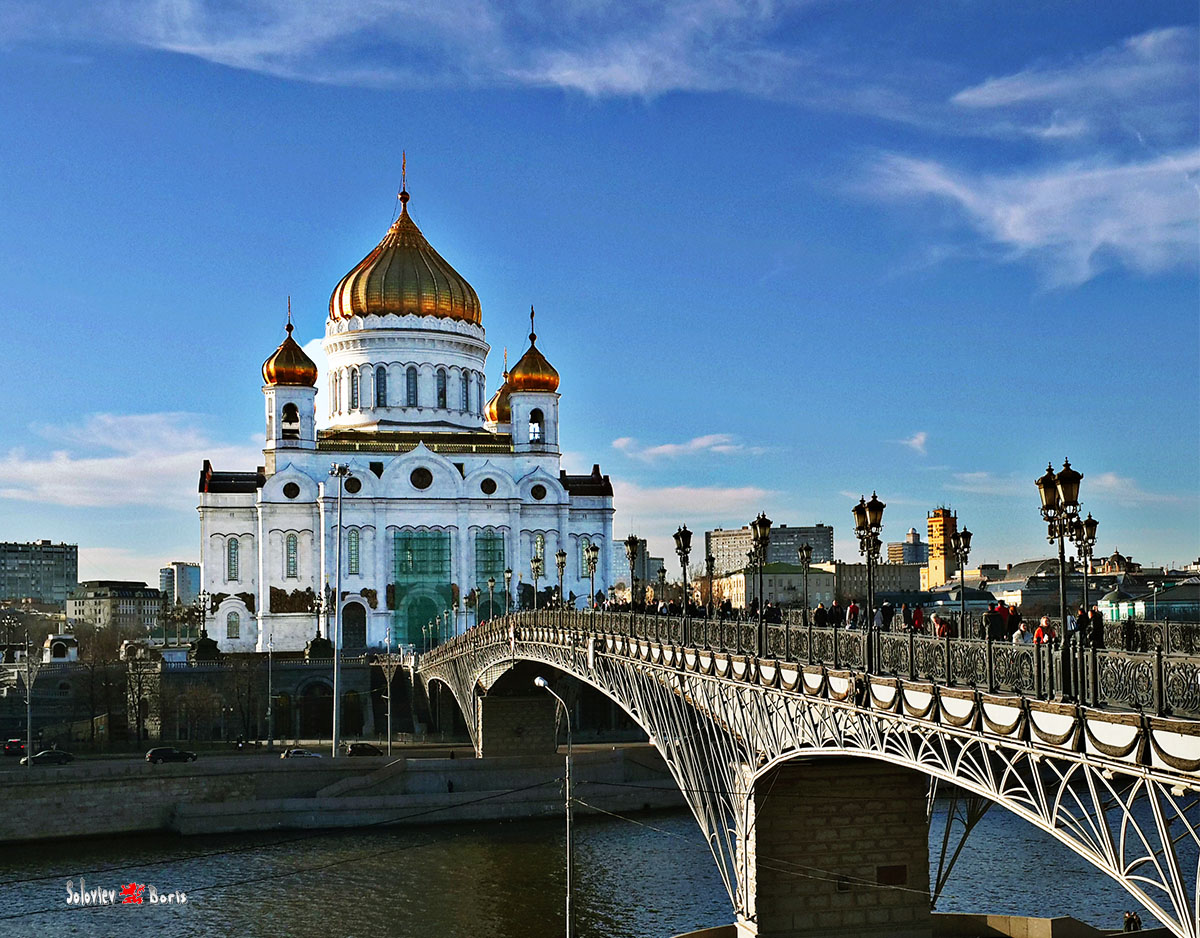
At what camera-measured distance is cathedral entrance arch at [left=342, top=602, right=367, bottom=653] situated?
6894cm

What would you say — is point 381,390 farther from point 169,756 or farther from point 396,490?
point 169,756

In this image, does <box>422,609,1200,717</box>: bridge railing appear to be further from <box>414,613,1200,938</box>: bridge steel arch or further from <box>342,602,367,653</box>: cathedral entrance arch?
<box>342,602,367,653</box>: cathedral entrance arch

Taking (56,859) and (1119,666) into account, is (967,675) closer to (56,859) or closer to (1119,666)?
(1119,666)

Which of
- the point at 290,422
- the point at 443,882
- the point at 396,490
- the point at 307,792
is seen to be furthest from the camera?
the point at 290,422

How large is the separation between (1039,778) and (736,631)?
9328 mm

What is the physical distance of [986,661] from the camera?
13.1m

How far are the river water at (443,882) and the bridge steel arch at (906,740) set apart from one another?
2.89 metres

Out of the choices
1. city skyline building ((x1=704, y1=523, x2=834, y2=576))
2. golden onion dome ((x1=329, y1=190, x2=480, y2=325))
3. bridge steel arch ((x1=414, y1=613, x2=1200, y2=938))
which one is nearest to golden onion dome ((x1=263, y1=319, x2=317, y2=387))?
golden onion dome ((x1=329, y1=190, x2=480, y2=325))

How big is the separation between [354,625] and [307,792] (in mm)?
27375

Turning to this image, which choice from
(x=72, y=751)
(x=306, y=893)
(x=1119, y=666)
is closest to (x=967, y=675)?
(x=1119, y=666)

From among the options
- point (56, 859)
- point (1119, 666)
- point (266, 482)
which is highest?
point (266, 482)

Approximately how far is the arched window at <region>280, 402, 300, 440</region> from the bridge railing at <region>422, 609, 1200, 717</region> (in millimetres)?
49834

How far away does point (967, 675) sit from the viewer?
13.5 metres

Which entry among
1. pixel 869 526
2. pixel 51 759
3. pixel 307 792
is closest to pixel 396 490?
pixel 51 759
